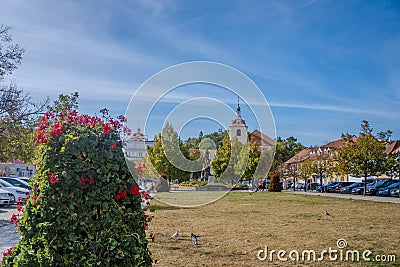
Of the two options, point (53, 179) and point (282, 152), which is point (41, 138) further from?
point (282, 152)

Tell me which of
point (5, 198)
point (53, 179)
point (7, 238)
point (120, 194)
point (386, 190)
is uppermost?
point (53, 179)

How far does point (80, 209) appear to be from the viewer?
152 inches

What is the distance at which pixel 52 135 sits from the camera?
4.11 m

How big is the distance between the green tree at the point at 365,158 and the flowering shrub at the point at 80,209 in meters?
36.7

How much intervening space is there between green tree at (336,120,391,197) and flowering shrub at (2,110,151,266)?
3675 cm

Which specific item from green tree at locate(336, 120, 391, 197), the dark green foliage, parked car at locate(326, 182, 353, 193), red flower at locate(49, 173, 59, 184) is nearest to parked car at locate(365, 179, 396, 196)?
green tree at locate(336, 120, 391, 197)

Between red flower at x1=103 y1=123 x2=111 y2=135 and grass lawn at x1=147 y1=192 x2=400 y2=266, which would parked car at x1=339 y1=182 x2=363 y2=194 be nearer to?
grass lawn at x1=147 y1=192 x2=400 y2=266

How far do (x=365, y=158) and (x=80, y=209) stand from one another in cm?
3732

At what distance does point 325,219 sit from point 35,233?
44.2 ft

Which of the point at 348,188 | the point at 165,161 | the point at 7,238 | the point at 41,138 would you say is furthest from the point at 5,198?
the point at 348,188

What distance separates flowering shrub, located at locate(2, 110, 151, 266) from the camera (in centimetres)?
382

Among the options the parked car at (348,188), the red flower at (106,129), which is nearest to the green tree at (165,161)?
the parked car at (348,188)

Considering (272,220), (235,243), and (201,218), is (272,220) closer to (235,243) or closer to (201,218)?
(201,218)

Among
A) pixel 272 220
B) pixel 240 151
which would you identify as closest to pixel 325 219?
pixel 272 220
